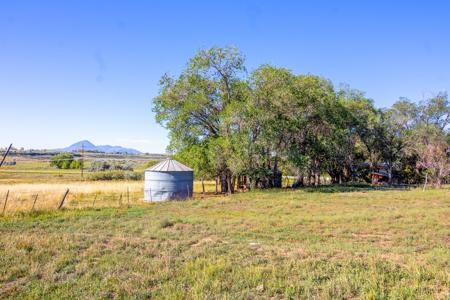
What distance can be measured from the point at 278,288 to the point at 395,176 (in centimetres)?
4321

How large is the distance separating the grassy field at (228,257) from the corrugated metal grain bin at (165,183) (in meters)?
8.65

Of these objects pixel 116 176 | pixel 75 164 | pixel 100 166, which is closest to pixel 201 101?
pixel 116 176

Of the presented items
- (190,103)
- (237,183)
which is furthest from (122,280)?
(237,183)

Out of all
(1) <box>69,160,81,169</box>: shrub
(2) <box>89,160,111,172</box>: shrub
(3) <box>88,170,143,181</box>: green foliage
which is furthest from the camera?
(1) <box>69,160,81,169</box>: shrub

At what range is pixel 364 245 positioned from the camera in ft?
31.9

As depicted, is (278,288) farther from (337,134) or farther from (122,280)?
(337,134)

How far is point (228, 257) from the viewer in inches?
308

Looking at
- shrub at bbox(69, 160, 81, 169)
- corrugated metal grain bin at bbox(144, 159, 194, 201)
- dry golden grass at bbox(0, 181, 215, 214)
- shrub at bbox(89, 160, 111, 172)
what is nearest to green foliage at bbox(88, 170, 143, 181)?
shrub at bbox(89, 160, 111, 172)

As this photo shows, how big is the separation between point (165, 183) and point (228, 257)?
16.6m

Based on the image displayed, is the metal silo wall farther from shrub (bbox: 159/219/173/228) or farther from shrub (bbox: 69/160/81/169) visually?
shrub (bbox: 69/160/81/169)

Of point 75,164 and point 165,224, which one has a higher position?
point 75,164

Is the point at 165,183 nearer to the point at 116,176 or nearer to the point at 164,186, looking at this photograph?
the point at 164,186

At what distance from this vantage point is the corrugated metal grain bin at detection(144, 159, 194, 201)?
2383 cm

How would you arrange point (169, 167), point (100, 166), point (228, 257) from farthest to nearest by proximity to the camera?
point (100, 166) < point (169, 167) < point (228, 257)
